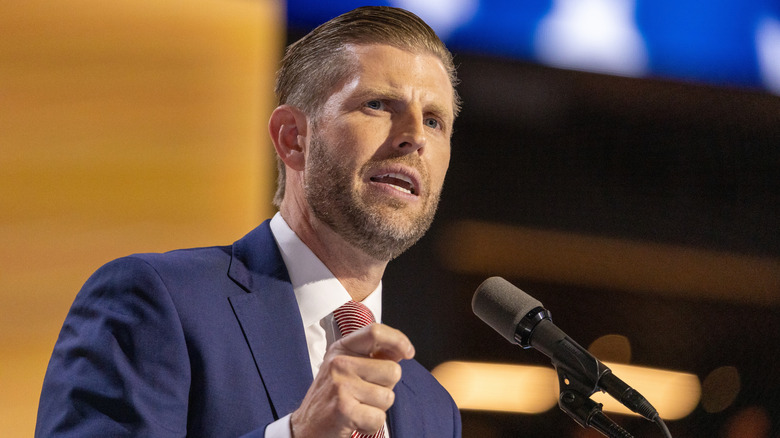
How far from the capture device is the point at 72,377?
4.33 feet

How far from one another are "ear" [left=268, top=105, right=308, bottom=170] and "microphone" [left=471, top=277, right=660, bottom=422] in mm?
629

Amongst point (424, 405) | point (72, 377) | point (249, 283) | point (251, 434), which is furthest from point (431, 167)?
point (72, 377)

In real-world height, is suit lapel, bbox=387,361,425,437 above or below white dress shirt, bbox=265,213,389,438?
below

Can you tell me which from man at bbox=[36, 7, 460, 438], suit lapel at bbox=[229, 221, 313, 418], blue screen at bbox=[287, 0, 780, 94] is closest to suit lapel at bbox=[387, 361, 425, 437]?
man at bbox=[36, 7, 460, 438]

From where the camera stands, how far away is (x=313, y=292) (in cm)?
167

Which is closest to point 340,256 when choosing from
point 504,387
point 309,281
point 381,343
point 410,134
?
point 309,281

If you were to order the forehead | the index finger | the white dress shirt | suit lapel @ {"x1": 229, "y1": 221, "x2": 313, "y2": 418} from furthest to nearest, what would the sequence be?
1. the forehead
2. the white dress shirt
3. suit lapel @ {"x1": 229, "y1": 221, "x2": 313, "y2": 418}
4. the index finger

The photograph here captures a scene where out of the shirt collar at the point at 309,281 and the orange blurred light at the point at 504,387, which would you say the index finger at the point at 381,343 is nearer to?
the shirt collar at the point at 309,281

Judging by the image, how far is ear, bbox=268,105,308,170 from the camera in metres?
1.84

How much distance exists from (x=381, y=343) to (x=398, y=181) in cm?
69

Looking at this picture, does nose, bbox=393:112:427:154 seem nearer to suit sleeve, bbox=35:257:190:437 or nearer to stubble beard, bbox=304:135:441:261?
stubble beard, bbox=304:135:441:261

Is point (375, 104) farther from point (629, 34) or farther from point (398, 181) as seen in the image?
→ point (629, 34)

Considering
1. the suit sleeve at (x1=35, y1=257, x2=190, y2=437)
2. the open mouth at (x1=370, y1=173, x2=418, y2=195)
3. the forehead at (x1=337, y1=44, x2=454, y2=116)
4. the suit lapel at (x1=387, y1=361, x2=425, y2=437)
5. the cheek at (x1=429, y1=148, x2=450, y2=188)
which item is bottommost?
the suit lapel at (x1=387, y1=361, x2=425, y2=437)

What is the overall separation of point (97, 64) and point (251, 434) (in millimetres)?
1630
